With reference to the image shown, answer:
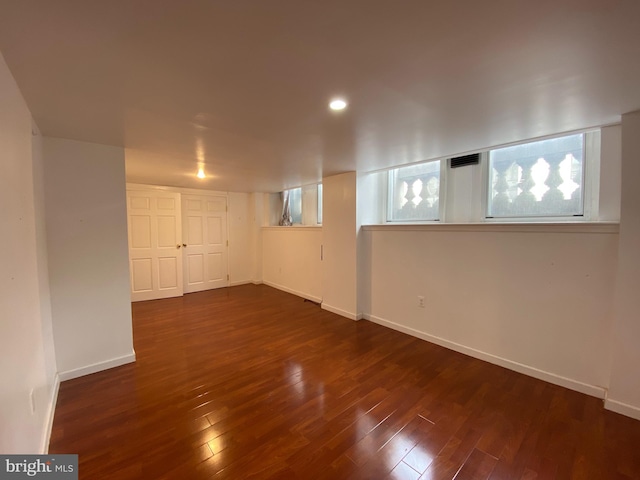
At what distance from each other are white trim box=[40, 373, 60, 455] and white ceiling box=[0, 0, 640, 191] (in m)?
2.01

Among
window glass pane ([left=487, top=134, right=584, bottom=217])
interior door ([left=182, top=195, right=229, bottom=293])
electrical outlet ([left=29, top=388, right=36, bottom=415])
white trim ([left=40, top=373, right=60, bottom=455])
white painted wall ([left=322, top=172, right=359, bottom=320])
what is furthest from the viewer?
interior door ([left=182, top=195, right=229, bottom=293])

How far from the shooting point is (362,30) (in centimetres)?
103

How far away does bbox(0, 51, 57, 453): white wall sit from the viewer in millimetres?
1126

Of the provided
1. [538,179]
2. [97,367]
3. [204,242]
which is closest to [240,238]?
[204,242]

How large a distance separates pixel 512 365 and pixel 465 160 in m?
2.19

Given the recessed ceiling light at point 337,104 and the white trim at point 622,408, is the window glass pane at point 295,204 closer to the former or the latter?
the recessed ceiling light at point 337,104

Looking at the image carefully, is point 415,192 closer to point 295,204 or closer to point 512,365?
point 512,365

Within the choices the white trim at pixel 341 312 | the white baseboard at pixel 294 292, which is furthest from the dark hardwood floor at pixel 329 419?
the white baseboard at pixel 294 292

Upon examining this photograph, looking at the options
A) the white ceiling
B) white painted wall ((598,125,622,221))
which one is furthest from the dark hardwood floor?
the white ceiling

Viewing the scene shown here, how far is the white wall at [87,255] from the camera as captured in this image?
90.1 inches

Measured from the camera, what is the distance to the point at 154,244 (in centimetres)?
498

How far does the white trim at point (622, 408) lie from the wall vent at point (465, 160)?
2354 millimetres

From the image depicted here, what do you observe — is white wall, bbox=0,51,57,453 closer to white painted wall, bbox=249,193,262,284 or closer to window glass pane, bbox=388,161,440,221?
window glass pane, bbox=388,161,440,221

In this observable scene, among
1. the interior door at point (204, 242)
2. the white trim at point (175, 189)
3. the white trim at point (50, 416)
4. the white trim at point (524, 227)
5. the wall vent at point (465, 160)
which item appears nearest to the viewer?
the white trim at point (50, 416)
